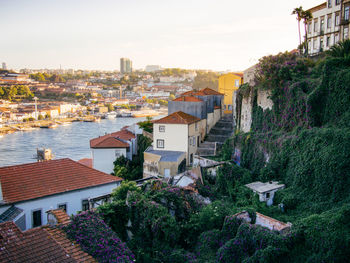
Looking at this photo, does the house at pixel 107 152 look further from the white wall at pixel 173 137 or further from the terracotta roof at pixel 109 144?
the white wall at pixel 173 137

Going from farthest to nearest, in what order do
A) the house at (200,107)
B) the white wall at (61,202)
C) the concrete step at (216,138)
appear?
the concrete step at (216,138)
the house at (200,107)
the white wall at (61,202)

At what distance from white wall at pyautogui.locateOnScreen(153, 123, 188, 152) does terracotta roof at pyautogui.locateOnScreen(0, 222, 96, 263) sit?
46.7 ft

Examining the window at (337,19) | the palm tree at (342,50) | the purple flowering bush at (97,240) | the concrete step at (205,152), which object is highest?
the window at (337,19)

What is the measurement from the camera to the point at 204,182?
14.7m

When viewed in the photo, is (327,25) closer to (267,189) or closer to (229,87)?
(229,87)

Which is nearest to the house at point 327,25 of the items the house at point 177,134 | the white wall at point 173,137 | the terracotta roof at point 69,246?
the house at point 177,134

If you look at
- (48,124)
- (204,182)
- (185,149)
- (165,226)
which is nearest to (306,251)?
(165,226)

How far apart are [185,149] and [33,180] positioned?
10.3 m

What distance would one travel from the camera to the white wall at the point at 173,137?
20.8 m

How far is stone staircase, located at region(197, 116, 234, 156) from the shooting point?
829 inches

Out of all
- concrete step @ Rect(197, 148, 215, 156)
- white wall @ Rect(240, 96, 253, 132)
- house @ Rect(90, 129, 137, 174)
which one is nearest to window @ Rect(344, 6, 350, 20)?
white wall @ Rect(240, 96, 253, 132)

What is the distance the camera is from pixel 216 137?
23.9 m

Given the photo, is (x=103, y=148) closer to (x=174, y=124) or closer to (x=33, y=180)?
(x=174, y=124)

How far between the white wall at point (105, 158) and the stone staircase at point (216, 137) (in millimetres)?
6582
